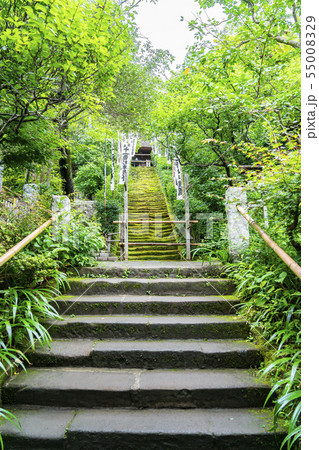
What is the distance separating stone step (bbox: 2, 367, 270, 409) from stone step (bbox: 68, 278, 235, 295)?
1.35 m

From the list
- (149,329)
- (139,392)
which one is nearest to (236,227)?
(149,329)

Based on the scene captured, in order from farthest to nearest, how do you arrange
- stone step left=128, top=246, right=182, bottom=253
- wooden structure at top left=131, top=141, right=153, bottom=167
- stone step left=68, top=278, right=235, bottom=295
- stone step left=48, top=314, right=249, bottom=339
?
wooden structure at top left=131, top=141, right=153, bottom=167, stone step left=128, top=246, right=182, bottom=253, stone step left=68, top=278, right=235, bottom=295, stone step left=48, top=314, right=249, bottom=339

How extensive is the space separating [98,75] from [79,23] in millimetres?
1029

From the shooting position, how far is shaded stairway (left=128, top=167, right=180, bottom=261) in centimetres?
762

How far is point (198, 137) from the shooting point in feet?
25.4

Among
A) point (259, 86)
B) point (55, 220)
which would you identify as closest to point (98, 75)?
point (55, 220)

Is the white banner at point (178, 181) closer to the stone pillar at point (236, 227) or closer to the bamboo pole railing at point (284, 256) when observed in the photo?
the stone pillar at point (236, 227)

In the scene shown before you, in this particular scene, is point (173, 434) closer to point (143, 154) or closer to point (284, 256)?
point (284, 256)

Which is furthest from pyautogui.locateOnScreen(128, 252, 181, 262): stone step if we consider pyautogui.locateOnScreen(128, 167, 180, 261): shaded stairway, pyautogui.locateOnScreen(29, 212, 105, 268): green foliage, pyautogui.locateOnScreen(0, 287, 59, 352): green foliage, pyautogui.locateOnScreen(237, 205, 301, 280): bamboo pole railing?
pyautogui.locateOnScreen(0, 287, 59, 352): green foliage

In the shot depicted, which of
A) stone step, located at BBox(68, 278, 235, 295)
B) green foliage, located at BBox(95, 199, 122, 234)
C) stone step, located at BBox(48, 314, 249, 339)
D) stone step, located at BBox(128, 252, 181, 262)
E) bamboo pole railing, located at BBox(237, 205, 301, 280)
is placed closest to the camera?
bamboo pole railing, located at BBox(237, 205, 301, 280)

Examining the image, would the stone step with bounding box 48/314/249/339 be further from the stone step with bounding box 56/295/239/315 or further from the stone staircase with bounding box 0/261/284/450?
the stone step with bounding box 56/295/239/315

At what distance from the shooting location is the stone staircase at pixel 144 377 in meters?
1.97

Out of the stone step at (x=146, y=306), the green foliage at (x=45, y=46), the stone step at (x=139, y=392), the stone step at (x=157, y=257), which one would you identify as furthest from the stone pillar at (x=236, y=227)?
the stone step at (x=157, y=257)

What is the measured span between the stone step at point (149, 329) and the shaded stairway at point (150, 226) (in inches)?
145
